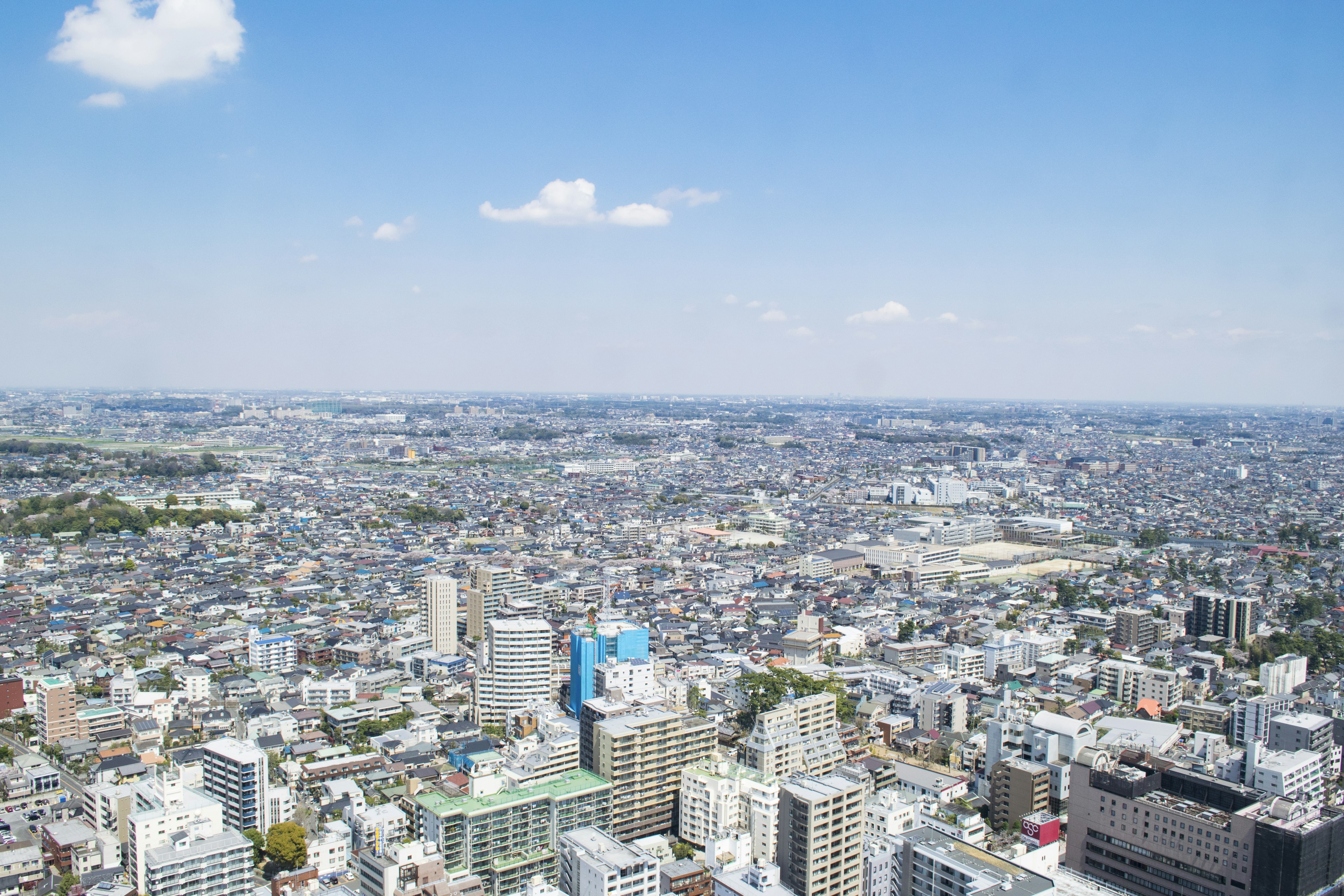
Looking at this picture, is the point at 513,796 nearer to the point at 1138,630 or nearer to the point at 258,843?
the point at 258,843

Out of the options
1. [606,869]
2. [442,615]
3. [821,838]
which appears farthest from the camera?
[442,615]

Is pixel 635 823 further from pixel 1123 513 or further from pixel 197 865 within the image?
pixel 1123 513

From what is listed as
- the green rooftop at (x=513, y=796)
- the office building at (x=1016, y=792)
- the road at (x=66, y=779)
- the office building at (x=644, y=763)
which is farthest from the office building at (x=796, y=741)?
the road at (x=66, y=779)

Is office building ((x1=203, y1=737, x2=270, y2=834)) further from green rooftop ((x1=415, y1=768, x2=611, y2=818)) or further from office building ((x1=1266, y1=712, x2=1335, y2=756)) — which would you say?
office building ((x1=1266, y1=712, x2=1335, y2=756))

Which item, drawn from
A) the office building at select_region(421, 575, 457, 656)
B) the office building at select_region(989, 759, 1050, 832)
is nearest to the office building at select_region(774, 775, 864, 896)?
the office building at select_region(989, 759, 1050, 832)

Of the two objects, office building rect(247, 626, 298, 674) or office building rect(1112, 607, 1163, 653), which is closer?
office building rect(247, 626, 298, 674)

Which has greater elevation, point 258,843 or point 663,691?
point 663,691

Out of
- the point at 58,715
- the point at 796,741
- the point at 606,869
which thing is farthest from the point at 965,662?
the point at 58,715
